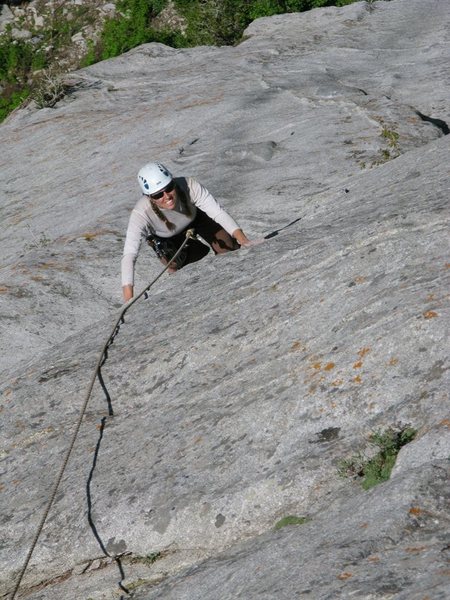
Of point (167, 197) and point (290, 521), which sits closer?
point (290, 521)

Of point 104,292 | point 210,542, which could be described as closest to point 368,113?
point 104,292

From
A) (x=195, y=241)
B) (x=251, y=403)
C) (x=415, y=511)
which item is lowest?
(x=195, y=241)

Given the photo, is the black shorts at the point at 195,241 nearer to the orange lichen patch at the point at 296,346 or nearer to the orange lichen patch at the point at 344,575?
the orange lichen patch at the point at 296,346

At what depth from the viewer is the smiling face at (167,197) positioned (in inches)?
473

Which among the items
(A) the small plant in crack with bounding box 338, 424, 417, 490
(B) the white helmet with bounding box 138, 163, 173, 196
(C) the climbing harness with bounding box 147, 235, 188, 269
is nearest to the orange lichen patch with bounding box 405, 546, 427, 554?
(A) the small plant in crack with bounding box 338, 424, 417, 490

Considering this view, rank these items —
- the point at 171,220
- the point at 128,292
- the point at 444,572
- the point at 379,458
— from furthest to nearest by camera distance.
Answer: the point at 171,220 < the point at 128,292 < the point at 379,458 < the point at 444,572

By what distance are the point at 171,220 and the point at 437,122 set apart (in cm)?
795

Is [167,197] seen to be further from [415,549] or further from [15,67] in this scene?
[15,67]

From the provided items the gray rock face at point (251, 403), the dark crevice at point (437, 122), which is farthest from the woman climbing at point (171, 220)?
the dark crevice at point (437, 122)

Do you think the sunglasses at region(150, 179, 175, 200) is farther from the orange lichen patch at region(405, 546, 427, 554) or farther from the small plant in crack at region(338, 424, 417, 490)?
the orange lichen patch at region(405, 546, 427, 554)

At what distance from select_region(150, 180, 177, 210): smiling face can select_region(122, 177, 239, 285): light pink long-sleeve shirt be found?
0.60 feet

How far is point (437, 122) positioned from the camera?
60.9ft

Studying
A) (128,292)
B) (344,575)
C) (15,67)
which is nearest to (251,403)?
(344,575)

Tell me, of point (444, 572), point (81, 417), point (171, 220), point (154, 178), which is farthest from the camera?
point (171, 220)
